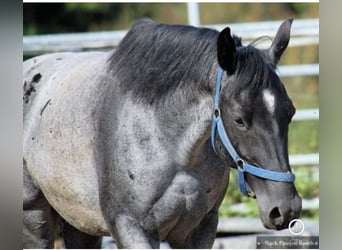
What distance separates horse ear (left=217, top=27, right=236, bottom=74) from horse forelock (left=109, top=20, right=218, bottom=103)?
0.09 m

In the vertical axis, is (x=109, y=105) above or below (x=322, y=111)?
above

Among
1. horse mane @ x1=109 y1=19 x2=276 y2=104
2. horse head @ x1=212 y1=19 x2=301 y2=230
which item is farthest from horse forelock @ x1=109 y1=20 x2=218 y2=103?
horse head @ x1=212 y1=19 x2=301 y2=230

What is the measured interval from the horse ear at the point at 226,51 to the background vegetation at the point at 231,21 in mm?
1603

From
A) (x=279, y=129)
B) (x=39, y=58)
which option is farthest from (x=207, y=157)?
(x=39, y=58)

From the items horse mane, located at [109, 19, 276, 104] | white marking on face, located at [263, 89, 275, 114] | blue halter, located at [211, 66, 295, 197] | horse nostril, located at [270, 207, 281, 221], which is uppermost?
horse mane, located at [109, 19, 276, 104]

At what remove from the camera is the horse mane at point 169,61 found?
8.50 feet

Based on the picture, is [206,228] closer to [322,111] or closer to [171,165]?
[171,165]

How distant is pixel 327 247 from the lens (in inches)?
133

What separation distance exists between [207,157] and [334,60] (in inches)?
36.5

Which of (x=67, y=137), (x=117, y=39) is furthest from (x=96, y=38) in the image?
(x=67, y=137)

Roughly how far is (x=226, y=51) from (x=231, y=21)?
5.99ft

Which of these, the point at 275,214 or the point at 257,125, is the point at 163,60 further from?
the point at 275,214

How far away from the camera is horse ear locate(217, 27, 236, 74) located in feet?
8.26

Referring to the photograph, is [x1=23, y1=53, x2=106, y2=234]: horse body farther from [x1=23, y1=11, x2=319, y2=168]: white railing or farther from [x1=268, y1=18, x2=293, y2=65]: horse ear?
[x1=23, y1=11, x2=319, y2=168]: white railing
